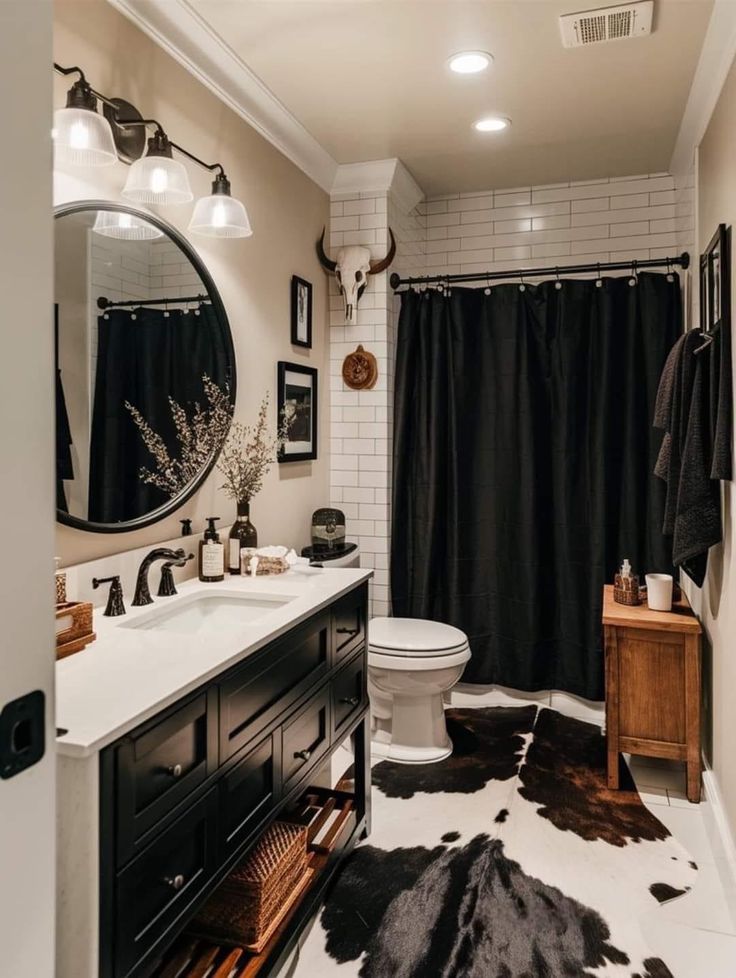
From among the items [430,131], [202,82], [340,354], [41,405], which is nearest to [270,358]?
[340,354]

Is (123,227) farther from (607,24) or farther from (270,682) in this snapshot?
(607,24)

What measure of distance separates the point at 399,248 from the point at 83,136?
2.18 m

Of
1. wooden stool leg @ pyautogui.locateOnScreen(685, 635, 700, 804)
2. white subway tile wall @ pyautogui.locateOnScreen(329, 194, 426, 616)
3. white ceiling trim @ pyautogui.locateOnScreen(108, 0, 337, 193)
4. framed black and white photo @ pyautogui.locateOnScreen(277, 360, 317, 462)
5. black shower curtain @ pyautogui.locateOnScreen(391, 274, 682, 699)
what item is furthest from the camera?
white subway tile wall @ pyautogui.locateOnScreen(329, 194, 426, 616)

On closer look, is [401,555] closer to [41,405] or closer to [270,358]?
[270,358]

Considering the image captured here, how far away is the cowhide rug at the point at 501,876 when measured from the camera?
6.03ft

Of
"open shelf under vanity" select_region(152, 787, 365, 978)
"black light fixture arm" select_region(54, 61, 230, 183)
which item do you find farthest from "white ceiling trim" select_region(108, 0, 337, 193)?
"open shelf under vanity" select_region(152, 787, 365, 978)

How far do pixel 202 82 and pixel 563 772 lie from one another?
284cm

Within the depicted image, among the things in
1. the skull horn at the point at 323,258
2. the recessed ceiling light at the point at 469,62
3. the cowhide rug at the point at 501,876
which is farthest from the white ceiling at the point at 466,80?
the cowhide rug at the point at 501,876

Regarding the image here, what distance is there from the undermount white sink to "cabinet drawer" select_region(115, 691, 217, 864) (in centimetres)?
61

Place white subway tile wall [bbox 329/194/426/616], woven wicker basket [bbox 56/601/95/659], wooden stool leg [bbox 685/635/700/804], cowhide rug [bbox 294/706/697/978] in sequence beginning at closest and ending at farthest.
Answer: woven wicker basket [bbox 56/601/95/659]
cowhide rug [bbox 294/706/697/978]
wooden stool leg [bbox 685/635/700/804]
white subway tile wall [bbox 329/194/426/616]

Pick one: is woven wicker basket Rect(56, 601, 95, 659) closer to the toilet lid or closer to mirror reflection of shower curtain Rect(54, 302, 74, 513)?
mirror reflection of shower curtain Rect(54, 302, 74, 513)

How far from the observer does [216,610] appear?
2.15 m

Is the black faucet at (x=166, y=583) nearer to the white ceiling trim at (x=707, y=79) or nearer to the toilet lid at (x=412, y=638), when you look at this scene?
the toilet lid at (x=412, y=638)

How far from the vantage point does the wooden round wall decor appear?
349cm
